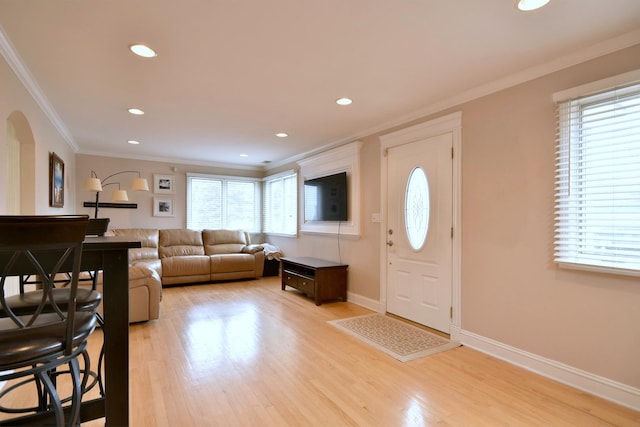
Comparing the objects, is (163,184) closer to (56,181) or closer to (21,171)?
(56,181)

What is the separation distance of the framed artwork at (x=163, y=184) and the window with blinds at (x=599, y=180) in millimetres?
6414

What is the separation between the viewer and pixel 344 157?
15.8 ft

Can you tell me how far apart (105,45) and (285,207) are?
180 inches

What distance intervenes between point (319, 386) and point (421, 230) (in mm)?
2028

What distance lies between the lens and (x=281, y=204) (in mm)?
6832

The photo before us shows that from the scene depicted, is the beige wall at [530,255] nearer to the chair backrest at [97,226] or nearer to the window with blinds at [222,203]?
the chair backrest at [97,226]

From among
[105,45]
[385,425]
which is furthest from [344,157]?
[385,425]

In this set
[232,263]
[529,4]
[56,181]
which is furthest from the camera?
[232,263]

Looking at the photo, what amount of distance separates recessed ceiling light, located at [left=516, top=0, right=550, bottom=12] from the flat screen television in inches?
121

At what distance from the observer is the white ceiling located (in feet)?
6.27

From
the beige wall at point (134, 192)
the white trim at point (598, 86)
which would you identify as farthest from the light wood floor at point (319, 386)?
the beige wall at point (134, 192)

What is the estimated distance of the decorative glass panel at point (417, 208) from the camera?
361 centimetres

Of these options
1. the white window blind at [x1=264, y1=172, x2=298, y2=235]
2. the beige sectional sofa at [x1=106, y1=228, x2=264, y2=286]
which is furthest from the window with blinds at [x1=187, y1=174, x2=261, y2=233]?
the beige sectional sofa at [x1=106, y1=228, x2=264, y2=286]

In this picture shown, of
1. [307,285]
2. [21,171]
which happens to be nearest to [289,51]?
[21,171]
